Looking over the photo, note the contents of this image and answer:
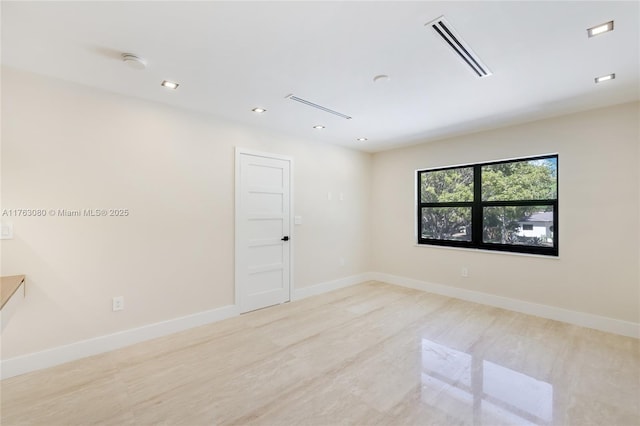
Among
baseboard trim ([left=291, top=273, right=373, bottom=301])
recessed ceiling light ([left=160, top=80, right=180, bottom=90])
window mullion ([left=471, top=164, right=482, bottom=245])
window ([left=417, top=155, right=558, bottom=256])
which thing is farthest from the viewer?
baseboard trim ([left=291, top=273, right=373, bottom=301])

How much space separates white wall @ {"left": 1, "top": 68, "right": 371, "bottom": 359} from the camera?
237 cm

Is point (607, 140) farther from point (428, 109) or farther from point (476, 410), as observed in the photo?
point (476, 410)

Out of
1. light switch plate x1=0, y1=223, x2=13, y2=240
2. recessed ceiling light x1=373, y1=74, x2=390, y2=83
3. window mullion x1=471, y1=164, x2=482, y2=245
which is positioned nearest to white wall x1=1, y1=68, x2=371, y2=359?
light switch plate x1=0, y1=223, x2=13, y2=240

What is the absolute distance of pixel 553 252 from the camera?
353 cm

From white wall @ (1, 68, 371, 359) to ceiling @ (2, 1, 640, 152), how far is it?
0.91ft

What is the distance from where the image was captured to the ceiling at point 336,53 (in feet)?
5.56

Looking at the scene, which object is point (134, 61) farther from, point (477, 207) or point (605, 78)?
point (477, 207)

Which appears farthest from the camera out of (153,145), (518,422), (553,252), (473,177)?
(473,177)

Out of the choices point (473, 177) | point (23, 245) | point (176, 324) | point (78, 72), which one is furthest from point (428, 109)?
point (23, 245)

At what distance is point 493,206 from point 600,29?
2.55 metres

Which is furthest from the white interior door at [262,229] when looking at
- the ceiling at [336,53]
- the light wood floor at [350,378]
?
the ceiling at [336,53]

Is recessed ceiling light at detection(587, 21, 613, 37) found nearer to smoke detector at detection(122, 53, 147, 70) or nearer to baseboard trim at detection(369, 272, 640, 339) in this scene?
baseboard trim at detection(369, 272, 640, 339)

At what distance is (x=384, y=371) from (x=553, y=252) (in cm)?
276

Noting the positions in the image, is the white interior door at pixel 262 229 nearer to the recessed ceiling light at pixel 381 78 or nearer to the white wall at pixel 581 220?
the recessed ceiling light at pixel 381 78
